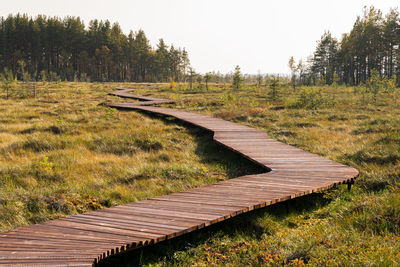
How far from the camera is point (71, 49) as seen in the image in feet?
196

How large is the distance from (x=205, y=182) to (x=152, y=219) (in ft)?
7.61

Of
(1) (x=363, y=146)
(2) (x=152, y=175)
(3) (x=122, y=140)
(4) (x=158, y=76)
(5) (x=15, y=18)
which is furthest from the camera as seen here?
(4) (x=158, y=76)

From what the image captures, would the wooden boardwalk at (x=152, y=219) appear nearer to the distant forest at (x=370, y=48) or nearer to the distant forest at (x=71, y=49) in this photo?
the distant forest at (x=370, y=48)

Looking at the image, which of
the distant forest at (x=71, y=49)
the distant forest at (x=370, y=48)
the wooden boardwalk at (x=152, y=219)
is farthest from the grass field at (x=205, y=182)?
the distant forest at (x=71, y=49)

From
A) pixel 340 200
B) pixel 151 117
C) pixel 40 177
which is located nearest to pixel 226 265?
pixel 340 200

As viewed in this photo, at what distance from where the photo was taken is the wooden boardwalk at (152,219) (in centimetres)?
261

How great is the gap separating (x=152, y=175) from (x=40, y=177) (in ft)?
7.74

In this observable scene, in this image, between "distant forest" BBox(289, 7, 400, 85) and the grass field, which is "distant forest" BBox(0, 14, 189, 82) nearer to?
"distant forest" BBox(289, 7, 400, 85)

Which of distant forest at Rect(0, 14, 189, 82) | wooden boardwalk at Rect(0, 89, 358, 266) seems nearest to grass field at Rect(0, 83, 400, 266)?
wooden boardwalk at Rect(0, 89, 358, 266)

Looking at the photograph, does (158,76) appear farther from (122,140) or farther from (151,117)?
(122,140)

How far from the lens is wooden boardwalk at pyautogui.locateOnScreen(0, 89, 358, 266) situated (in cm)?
261

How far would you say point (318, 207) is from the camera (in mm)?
4453

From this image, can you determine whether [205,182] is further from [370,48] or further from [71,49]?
[71,49]

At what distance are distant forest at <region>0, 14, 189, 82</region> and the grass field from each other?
49606 mm
